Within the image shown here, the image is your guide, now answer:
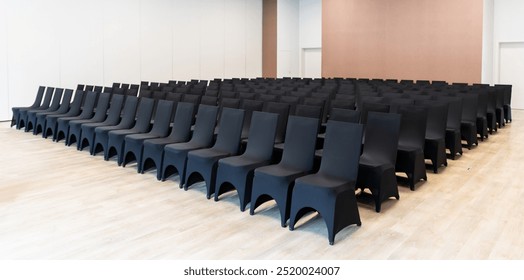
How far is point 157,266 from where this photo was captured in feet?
9.85

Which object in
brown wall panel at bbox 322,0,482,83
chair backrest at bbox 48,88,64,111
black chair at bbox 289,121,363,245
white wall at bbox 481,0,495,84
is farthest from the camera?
brown wall panel at bbox 322,0,482,83

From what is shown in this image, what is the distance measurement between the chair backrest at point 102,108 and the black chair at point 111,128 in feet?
1.86

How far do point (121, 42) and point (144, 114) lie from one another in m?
7.70

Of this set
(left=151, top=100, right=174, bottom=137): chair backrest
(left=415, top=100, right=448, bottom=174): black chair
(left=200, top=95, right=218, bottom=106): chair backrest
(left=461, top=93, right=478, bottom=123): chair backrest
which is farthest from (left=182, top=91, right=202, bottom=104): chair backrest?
(left=461, top=93, right=478, bottom=123): chair backrest

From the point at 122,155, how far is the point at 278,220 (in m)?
3.04

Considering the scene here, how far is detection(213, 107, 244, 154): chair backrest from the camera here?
16.3 ft

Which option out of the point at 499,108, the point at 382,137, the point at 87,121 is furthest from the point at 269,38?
the point at 382,137

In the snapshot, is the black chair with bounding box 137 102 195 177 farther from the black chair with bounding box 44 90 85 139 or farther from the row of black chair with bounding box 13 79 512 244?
the black chair with bounding box 44 90 85 139

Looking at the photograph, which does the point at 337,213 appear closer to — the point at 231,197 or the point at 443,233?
the point at 443,233

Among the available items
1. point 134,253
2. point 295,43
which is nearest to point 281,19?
point 295,43

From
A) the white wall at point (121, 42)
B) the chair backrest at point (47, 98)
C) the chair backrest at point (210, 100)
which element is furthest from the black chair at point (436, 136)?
the white wall at point (121, 42)

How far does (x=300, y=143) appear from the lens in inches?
168

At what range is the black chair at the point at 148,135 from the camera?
578 centimetres

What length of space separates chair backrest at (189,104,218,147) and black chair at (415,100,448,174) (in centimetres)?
272
